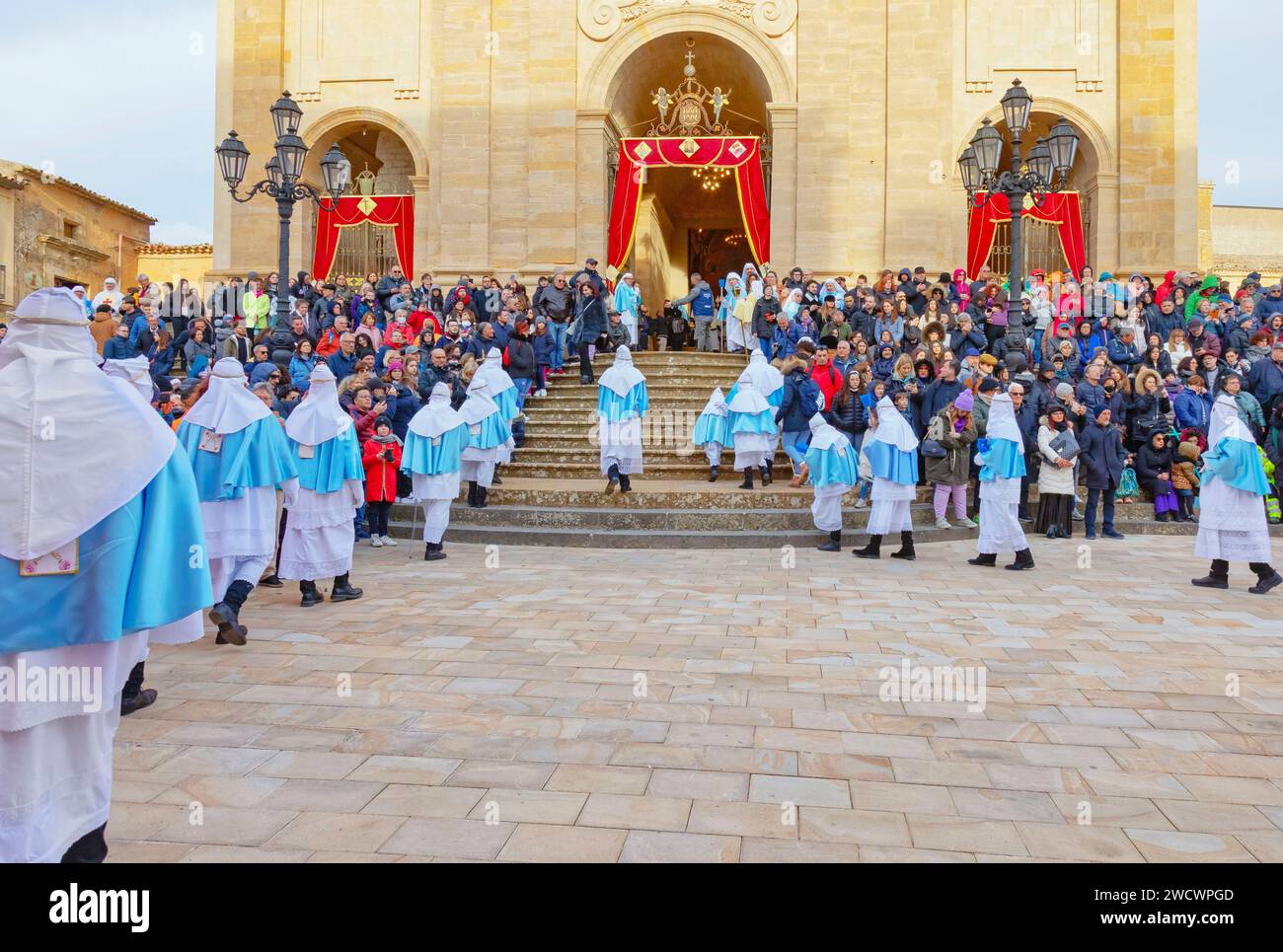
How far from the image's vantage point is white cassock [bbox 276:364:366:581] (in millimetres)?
7590

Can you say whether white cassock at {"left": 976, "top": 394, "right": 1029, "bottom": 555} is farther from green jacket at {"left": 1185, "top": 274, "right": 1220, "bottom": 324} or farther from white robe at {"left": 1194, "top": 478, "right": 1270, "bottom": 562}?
green jacket at {"left": 1185, "top": 274, "right": 1220, "bottom": 324}

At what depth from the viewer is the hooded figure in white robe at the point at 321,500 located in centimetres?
759

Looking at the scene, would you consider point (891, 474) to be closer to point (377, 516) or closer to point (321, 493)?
point (321, 493)

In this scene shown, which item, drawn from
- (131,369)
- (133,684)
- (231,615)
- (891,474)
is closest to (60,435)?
(133,684)

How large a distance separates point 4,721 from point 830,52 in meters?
21.7

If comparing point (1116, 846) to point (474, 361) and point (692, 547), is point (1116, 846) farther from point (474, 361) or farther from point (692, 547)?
point (474, 361)

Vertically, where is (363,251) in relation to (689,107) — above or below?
below

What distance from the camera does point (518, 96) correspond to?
2150 cm

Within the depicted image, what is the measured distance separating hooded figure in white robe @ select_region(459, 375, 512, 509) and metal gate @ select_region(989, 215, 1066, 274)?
14.4 m

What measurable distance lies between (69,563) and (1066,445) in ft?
35.9

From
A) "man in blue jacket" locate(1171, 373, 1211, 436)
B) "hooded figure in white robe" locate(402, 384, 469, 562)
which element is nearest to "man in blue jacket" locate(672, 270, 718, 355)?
"man in blue jacket" locate(1171, 373, 1211, 436)

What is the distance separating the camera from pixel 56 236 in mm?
31609

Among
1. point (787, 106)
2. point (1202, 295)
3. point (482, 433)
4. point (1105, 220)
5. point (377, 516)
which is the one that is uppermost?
point (787, 106)

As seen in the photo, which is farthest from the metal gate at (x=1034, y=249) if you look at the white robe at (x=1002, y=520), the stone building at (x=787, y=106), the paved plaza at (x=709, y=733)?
the paved plaza at (x=709, y=733)
